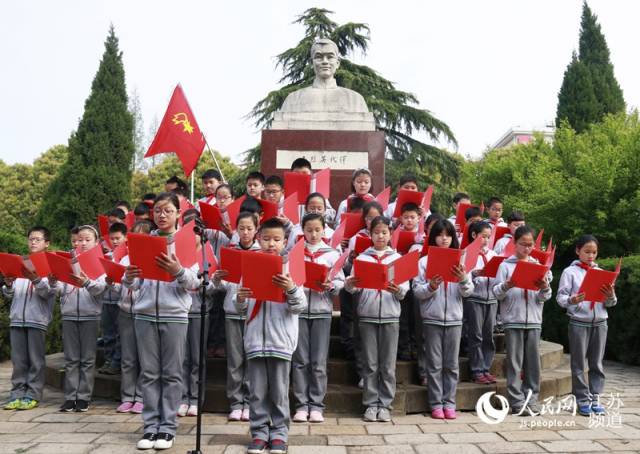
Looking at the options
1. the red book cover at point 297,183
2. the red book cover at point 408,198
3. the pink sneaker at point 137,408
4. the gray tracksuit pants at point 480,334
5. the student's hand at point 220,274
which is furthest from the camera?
the red book cover at point 297,183

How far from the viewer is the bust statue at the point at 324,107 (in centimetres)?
883

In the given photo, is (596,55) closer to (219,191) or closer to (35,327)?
(219,191)

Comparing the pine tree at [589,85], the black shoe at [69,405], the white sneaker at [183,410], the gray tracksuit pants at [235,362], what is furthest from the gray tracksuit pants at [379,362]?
the pine tree at [589,85]

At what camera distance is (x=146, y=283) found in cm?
440

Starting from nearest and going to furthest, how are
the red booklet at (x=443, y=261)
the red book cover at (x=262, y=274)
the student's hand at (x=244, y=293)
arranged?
the red book cover at (x=262, y=274) < the student's hand at (x=244, y=293) < the red booklet at (x=443, y=261)

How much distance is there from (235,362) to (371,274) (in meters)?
1.35

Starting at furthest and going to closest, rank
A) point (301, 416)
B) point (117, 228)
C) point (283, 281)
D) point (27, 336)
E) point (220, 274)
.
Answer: point (117, 228)
point (27, 336)
point (301, 416)
point (220, 274)
point (283, 281)

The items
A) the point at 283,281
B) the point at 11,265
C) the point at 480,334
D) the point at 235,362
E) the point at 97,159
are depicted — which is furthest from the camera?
the point at 97,159

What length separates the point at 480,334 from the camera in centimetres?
577

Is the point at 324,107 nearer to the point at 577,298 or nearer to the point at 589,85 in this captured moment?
the point at 577,298

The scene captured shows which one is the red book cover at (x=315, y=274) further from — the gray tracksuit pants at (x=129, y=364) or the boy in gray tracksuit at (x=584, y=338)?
the boy in gray tracksuit at (x=584, y=338)

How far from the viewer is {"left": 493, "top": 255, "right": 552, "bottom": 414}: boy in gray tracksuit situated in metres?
5.24

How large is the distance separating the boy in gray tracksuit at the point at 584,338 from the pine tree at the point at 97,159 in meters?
18.4

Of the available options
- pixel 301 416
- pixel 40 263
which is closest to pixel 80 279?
pixel 40 263
